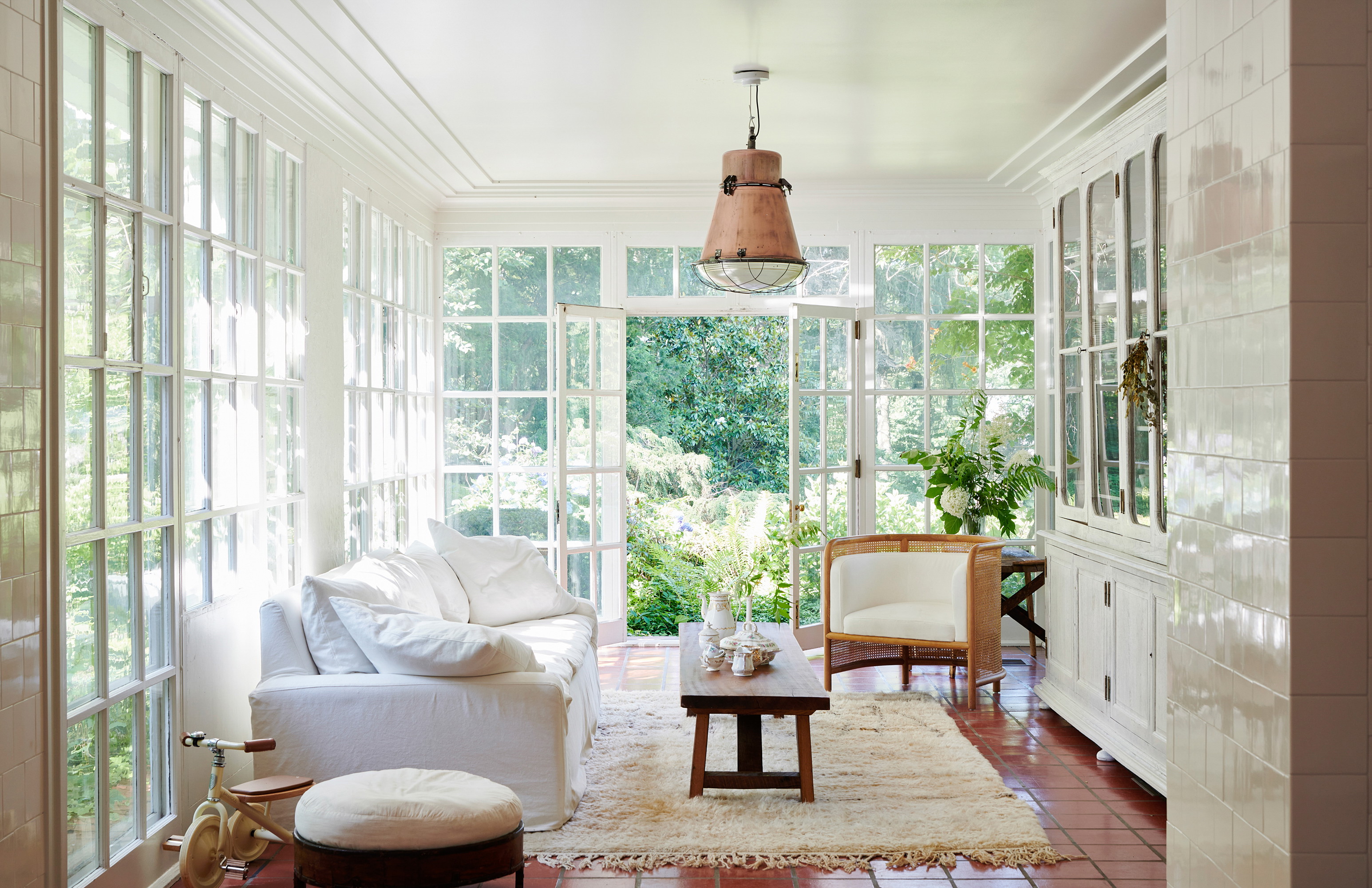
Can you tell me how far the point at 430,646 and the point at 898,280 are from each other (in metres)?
4.06

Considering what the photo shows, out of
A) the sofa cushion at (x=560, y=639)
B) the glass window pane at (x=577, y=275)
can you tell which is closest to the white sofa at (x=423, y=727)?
the sofa cushion at (x=560, y=639)

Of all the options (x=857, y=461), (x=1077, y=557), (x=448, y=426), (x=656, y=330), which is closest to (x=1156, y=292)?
(x=1077, y=557)

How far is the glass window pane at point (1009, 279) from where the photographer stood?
6.22 metres

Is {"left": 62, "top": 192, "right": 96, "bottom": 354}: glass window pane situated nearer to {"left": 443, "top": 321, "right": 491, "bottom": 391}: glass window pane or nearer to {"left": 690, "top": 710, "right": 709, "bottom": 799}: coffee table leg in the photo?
{"left": 690, "top": 710, "right": 709, "bottom": 799}: coffee table leg

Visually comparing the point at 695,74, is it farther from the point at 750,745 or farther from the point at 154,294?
the point at 750,745

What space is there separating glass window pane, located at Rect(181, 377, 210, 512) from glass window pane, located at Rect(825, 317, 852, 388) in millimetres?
3689

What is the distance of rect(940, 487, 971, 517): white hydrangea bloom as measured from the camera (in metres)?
5.57

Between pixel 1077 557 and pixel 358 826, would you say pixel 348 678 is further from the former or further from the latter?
pixel 1077 557

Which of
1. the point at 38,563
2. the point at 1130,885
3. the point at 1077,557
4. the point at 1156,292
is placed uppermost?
the point at 1156,292

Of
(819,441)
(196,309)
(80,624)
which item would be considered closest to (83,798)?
(80,624)

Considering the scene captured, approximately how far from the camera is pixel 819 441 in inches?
237

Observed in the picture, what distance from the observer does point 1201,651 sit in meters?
1.31

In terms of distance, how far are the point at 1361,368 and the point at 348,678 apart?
303 cm

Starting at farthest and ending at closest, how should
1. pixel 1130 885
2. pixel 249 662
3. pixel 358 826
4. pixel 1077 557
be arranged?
pixel 1077 557 → pixel 249 662 → pixel 1130 885 → pixel 358 826
